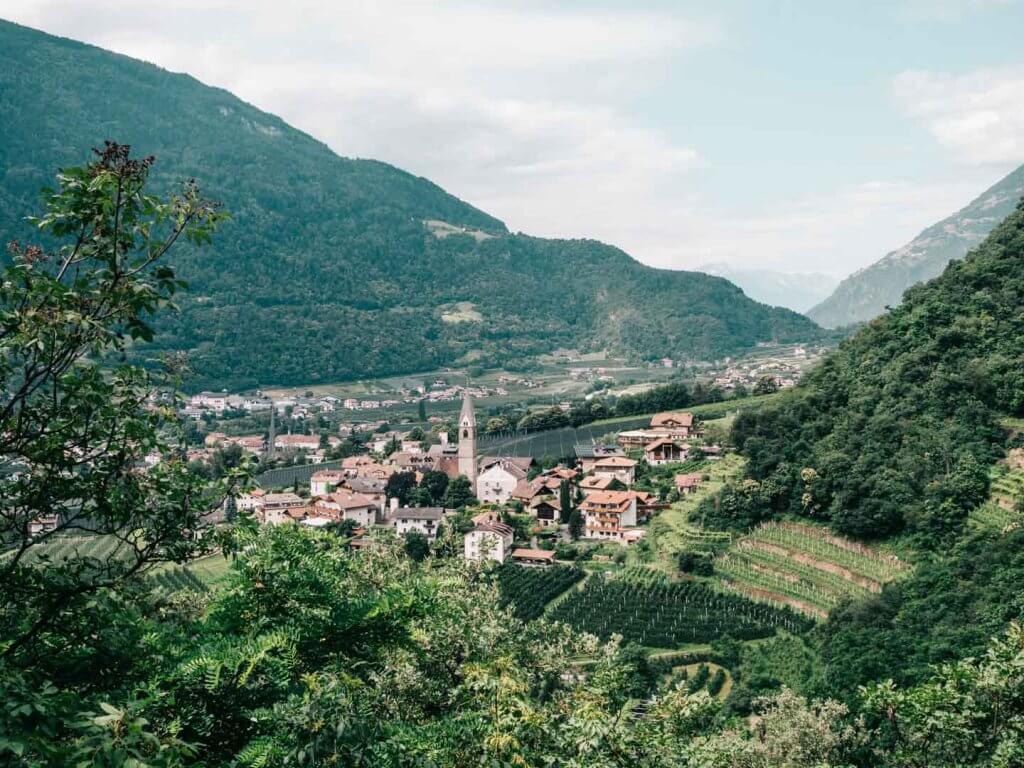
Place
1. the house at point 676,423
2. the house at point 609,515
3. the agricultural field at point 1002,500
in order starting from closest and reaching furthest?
the agricultural field at point 1002,500, the house at point 609,515, the house at point 676,423

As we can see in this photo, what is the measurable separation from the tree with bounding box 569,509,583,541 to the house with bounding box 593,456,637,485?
5.52 meters

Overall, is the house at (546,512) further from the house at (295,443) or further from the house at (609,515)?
the house at (295,443)

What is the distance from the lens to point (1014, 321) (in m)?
28.4

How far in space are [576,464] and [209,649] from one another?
41.4 meters

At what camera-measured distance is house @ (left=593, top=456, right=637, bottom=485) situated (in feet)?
138

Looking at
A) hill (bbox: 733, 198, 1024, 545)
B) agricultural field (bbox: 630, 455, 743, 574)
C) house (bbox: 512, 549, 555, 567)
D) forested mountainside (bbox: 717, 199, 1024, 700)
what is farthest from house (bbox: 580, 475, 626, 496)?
hill (bbox: 733, 198, 1024, 545)

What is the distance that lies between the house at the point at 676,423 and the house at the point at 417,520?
16.3 metres

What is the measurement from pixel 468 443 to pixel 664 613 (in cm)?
1974

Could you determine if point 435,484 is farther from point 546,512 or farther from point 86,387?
point 86,387

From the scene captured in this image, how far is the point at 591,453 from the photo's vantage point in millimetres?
45969

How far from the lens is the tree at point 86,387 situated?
3938 mm

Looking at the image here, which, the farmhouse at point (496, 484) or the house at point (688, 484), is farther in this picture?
the farmhouse at point (496, 484)

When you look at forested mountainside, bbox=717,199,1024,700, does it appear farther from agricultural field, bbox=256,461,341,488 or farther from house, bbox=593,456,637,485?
agricultural field, bbox=256,461,341,488

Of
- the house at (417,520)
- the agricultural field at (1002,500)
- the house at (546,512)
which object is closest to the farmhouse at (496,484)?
the house at (546,512)
